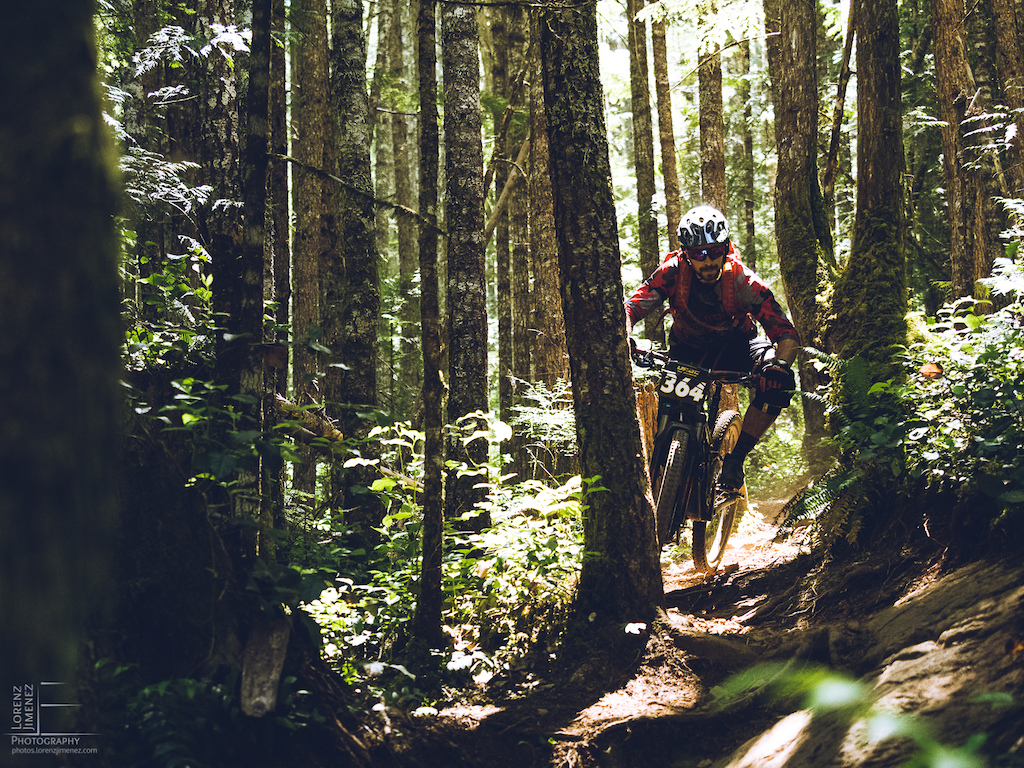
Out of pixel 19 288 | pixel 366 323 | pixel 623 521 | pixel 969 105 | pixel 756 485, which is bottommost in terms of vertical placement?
pixel 756 485

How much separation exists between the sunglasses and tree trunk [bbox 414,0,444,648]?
220cm

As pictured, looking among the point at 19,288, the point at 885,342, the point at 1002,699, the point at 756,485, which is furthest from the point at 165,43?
the point at 756,485

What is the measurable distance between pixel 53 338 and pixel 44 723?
3.90 ft

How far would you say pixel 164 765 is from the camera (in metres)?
2.61

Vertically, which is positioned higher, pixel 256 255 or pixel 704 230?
pixel 704 230

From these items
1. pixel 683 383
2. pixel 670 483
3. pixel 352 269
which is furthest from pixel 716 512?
pixel 352 269

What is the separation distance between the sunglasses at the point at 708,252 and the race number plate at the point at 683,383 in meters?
0.89

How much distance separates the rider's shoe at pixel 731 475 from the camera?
5957mm

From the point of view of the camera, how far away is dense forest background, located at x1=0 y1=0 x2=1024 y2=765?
1866 millimetres

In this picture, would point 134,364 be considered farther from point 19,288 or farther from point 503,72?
point 503,72

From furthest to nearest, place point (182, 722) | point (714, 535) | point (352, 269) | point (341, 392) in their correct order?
point (352, 269), point (341, 392), point (714, 535), point (182, 722)

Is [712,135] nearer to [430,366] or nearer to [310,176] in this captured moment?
[310,176]

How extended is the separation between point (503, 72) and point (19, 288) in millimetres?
12707

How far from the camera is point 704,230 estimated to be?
5.54 metres
